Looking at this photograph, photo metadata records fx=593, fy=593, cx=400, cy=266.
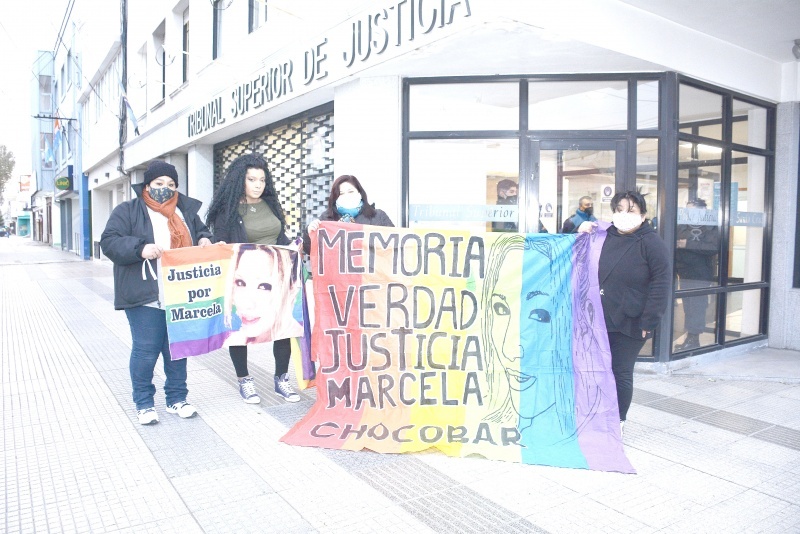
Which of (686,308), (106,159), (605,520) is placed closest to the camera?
(605,520)

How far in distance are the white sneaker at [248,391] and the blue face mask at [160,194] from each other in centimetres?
170

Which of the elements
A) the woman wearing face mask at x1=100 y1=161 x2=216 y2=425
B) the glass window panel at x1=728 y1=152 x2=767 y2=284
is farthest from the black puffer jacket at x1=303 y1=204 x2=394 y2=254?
the glass window panel at x1=728 y1=152 x2=767 y2=284

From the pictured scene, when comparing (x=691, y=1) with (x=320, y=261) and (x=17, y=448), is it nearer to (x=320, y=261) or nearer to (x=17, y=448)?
(x=320, y=261)

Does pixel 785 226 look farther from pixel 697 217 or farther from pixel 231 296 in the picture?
pixel 231 296

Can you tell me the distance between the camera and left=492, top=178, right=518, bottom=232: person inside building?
6.53m

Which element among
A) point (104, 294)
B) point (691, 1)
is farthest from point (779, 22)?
point (104, 294)

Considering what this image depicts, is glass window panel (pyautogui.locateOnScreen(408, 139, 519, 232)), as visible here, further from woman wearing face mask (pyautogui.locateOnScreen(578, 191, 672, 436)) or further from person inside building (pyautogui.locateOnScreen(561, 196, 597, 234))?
woman wearing face mask (pyautogui.locateOnScreen(578, 191, 672, 436))

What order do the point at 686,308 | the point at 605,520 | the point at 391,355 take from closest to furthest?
the point at 605,520, the point at 391,355, the point at 686,308

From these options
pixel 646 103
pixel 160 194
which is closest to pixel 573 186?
pixel 646 103

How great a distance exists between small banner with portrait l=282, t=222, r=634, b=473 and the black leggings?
76cm

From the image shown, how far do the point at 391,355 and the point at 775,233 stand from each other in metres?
6.05

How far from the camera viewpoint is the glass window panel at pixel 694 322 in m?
6.64

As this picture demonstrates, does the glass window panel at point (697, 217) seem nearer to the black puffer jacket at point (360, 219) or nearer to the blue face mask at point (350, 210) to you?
the black puffer jacket at point (360, 219)

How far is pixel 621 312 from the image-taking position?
13.2ft
